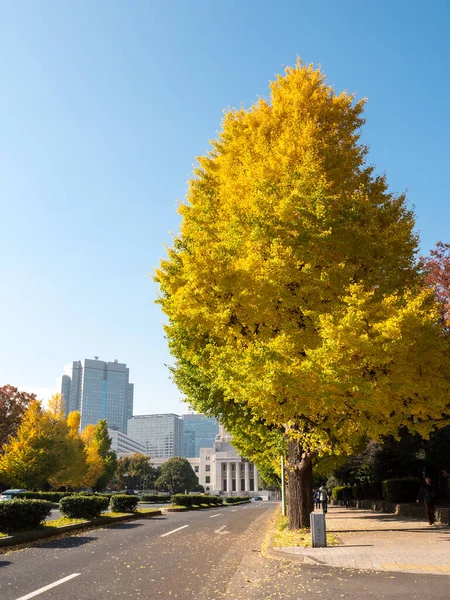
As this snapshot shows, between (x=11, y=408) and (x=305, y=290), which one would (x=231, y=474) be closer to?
(x=11, y=408)

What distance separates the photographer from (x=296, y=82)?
1530 centimetres

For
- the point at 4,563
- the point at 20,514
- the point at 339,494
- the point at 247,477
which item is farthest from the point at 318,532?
the point at 247,477

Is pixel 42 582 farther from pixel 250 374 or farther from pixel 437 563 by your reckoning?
pixel 437 563

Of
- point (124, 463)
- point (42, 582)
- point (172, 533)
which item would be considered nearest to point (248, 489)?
point (124, 463)

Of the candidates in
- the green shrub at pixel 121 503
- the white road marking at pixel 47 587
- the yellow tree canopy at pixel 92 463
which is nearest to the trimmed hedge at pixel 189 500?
the green shrub at pixel 121 503

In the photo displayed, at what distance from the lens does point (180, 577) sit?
8062 mm

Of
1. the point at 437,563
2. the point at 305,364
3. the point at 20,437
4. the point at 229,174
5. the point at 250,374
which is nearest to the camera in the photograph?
the point at 437,563

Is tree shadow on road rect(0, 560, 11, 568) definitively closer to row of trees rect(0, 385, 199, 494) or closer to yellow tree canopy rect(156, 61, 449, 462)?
yellow tree canopy rect(156, 61, 449, 462)

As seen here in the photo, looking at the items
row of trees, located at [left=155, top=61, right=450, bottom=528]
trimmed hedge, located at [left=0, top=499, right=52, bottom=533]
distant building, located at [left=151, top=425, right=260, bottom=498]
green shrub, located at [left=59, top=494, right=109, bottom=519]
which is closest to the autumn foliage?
green shrub, located at [left=59, top=494, right=109, bottom=519]

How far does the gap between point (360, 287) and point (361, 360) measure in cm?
160

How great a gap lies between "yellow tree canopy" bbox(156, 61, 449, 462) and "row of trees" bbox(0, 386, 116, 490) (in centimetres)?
3267

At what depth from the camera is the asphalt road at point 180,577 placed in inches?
264

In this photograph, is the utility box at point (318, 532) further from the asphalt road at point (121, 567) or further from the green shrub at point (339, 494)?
the green shrub at point (339, 494)

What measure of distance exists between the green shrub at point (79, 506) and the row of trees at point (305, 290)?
6.56 m
